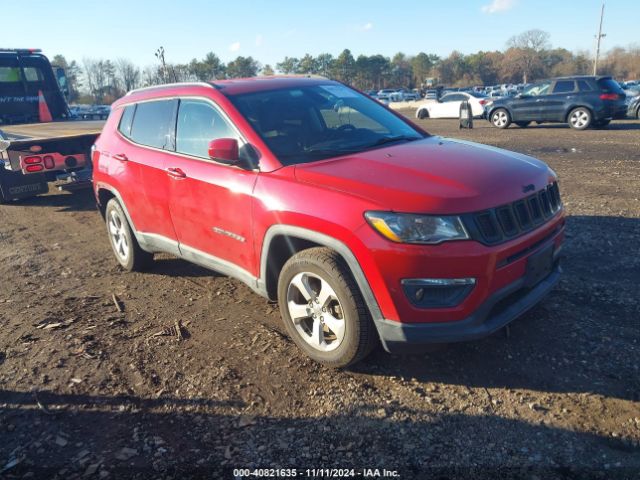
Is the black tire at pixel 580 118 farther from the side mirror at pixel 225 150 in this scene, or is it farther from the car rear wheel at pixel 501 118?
the side mirror at pixel 225 150

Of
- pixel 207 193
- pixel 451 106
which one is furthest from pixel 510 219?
pixel 451 106

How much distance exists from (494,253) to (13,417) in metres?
3.14

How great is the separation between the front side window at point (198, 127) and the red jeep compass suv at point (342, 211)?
0.02 m

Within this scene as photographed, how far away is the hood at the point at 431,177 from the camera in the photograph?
2.87 meters

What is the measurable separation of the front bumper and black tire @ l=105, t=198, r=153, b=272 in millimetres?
3309

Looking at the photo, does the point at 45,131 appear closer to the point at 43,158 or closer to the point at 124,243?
the point at 43,158

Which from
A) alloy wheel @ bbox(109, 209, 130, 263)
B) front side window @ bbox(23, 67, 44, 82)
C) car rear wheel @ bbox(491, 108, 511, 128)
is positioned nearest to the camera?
alloy wheel @ bbox(109, 209, 130, 263)

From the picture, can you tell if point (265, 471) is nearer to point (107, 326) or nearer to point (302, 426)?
point (302, 426)

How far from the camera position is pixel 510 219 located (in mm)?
3033

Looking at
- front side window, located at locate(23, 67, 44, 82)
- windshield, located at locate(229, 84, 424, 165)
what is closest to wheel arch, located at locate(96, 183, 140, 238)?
windshield, located at locate(229, 84, 424, 165)

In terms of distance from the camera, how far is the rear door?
145 inches

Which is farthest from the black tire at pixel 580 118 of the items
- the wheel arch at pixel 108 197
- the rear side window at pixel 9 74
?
the rear side window at pixel 9 74

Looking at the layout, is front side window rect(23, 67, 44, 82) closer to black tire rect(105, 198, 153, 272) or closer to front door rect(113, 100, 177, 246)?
black tire rect(105, 198, 153, 272)

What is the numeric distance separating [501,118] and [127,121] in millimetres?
17090
